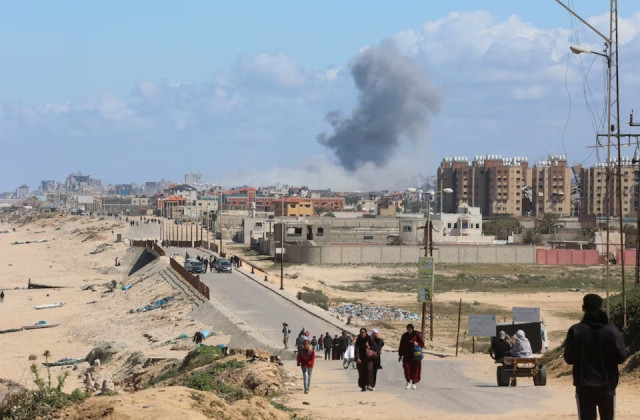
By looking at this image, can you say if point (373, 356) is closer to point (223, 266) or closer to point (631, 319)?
point (631, 319)

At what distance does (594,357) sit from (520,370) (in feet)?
35.8

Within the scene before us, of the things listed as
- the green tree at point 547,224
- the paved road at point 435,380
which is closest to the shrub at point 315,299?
the paved road at point 435,380

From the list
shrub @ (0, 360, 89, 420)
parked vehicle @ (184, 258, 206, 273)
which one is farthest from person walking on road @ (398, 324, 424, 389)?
parked vehicle @ (184, 258, 206, 273)

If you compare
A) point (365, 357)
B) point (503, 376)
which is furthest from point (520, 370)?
point (365, 357)

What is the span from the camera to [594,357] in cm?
930

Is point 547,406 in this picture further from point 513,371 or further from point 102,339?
point 102,339

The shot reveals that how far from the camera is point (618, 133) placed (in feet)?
77.7

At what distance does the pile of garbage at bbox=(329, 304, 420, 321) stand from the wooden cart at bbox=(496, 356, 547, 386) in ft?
99.4

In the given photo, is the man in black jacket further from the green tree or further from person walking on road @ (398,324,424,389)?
the green tree

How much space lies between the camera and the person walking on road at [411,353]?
18.9 meters

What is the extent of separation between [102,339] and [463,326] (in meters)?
16.3

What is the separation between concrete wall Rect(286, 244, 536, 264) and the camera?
305 feet

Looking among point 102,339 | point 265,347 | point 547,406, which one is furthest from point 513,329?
point 102,339

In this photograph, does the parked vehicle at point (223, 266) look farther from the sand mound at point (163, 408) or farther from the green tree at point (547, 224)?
the green tree at point (547, 224)
